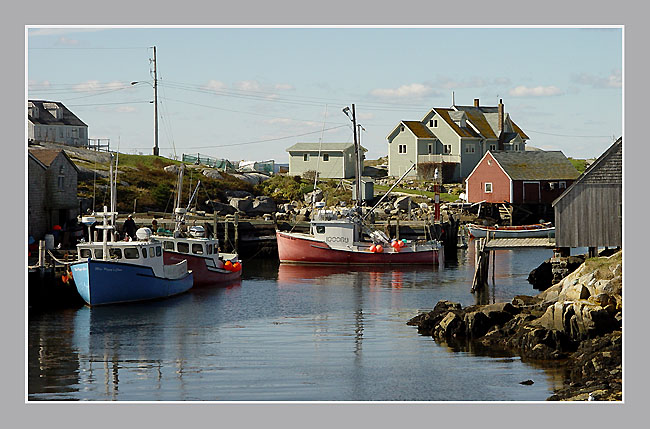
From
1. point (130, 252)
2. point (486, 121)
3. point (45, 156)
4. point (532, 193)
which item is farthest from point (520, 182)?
point (130, 252)

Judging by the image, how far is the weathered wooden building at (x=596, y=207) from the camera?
3297 centimetres

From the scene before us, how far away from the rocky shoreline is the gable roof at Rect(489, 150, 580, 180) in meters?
36.5

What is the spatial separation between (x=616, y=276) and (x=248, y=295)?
15430 millimetres

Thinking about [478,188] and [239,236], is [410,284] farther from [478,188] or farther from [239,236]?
[478,188]

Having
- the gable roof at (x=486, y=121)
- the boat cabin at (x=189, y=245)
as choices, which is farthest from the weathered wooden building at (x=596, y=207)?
the gable roof at (x=486, y=121)

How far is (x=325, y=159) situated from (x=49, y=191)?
37220 mm

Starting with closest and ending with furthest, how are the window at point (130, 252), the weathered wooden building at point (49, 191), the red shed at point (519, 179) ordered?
the window at point (130, 252) < the weathered wooden building at point (49, 191) < the red shed at point (519, 179)

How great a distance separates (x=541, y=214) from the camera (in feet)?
214

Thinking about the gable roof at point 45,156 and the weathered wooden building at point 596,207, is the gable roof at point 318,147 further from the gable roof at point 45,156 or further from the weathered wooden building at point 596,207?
the weathered wooden building at point 596,207

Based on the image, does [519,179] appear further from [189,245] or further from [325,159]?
[189,245]

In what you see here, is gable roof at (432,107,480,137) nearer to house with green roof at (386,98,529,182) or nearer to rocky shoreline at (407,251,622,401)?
house with green roof at (386,98,529,182)

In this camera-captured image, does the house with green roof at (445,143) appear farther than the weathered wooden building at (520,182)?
Yes

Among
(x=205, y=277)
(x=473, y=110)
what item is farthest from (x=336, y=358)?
(x=473, y=110)

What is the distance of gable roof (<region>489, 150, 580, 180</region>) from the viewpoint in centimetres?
6581
